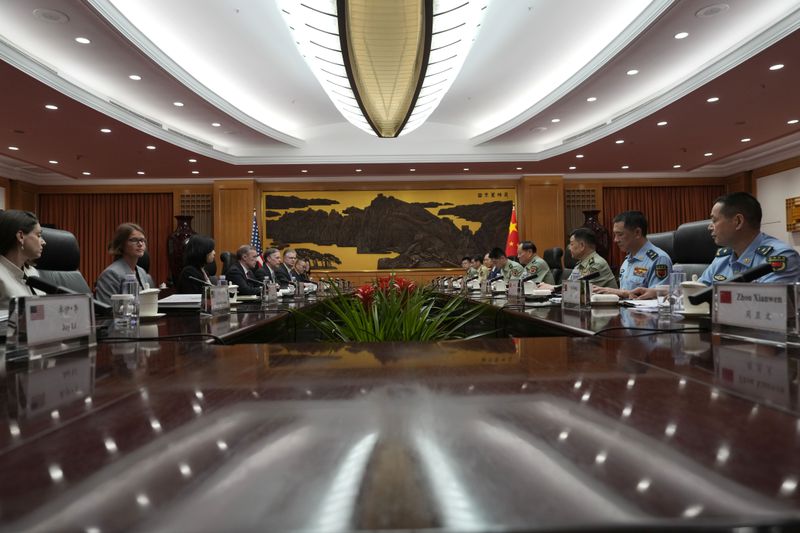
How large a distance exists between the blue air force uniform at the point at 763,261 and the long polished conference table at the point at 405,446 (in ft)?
5.42

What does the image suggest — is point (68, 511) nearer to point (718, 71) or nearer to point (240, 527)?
point (240, 527)

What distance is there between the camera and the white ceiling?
14.3ft

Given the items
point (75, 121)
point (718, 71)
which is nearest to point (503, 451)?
point (718, 71)

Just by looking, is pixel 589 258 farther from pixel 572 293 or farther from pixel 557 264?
pixel 557 264

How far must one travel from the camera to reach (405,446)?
39 cm

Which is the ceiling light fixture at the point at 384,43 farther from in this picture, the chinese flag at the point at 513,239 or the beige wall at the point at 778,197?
the beige wall at the point at 778,197

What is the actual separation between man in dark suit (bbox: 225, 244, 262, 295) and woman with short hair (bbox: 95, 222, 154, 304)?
1.44m

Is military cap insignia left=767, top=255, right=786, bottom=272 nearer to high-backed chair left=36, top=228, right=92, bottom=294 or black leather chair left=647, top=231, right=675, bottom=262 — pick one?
black leather chair left=647, top=231, right=675, bottom=262

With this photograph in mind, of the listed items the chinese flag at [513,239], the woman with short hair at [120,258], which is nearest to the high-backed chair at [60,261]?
the woman with short hair at [120,258]

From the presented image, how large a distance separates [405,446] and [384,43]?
9.26 ft

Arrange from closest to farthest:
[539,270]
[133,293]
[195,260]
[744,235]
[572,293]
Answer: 1. [133,293]
2. [572,293]
3. [744,235]
4. [195,260]
5. [539,270]

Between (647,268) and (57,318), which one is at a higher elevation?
(647,268)

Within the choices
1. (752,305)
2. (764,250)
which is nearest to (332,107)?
(764,250)

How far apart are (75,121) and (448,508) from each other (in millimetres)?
6913
